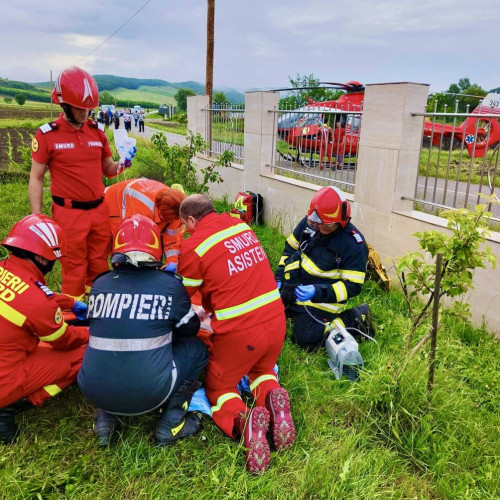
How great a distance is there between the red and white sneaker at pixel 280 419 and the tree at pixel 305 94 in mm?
5296

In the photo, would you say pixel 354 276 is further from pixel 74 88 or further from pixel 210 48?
pixel 210 48

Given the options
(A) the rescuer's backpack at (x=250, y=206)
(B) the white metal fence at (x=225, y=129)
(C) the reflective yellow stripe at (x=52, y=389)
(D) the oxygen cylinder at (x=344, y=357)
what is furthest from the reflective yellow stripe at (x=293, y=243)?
(B) the white metal fence at (x=225, y=129)

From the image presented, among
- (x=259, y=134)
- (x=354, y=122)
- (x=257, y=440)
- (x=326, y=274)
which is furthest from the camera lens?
(x=259, y=134)

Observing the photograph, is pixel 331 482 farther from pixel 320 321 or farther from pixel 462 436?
pixel 320 321

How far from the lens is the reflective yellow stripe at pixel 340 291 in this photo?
350 cm

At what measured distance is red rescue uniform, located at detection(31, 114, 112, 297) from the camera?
11.8 ft

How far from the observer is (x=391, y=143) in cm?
464

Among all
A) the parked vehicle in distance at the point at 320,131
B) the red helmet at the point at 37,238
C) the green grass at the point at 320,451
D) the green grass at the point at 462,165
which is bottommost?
the green grass at the point at 320,451

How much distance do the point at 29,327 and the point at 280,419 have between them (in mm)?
1542

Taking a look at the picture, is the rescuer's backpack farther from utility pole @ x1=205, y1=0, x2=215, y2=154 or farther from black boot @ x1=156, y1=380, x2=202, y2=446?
utility pole @ x1=205, y1=0, x2=215, y2=154

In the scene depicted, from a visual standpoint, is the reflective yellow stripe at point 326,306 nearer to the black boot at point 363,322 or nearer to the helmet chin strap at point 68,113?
the black boot at point 363,322

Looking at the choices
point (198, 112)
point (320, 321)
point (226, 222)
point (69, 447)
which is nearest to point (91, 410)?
point (69, 447)

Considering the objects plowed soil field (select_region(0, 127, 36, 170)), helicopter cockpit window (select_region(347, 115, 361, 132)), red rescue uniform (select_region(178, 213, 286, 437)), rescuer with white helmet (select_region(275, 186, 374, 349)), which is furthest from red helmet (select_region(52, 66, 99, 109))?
plowed soil field (select_region(0, 127, 36, 170))

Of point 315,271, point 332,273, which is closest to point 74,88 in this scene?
point 315,271
